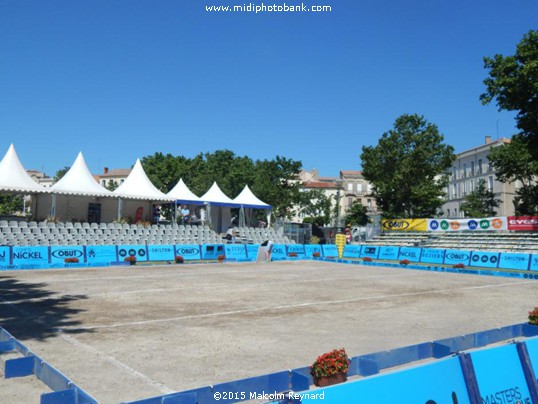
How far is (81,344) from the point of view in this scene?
9.28 meters

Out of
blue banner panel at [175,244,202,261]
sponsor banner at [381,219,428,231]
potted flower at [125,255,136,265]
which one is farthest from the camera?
sponsor banner at [381,219,428,231]

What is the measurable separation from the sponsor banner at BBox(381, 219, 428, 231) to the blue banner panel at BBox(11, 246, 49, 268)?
103 ft

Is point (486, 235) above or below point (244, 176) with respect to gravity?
below

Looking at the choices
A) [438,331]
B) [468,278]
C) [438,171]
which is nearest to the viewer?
[438,331]

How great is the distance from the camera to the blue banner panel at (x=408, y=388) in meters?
4.28

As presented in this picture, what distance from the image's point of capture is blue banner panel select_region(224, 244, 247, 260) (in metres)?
33.2

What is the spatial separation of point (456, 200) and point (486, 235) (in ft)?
170

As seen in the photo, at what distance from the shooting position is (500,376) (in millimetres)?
5422

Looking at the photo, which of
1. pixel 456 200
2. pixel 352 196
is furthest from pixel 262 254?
pixel 352 196

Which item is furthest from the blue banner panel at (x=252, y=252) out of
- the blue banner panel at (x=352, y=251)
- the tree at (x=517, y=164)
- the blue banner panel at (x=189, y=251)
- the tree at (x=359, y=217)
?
the tree at (x=517, y=164)

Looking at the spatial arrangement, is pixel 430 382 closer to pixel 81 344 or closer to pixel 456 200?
pixel 81 344

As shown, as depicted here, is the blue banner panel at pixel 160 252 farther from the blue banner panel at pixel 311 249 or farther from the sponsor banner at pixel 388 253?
the sponsor banner at pixel 388 253

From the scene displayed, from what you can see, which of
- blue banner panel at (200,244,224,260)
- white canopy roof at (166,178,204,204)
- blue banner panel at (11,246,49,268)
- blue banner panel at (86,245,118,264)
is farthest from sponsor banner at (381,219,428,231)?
blue banner panel at (11,246,49,268)

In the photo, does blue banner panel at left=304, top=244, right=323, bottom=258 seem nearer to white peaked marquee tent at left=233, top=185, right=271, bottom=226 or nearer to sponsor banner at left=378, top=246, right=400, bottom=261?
sponsor banner at left=378, top=246, right=400, bottom=261
